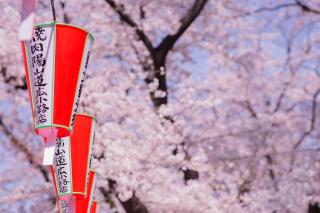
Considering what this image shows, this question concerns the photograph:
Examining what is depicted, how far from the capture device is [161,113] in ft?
30.9

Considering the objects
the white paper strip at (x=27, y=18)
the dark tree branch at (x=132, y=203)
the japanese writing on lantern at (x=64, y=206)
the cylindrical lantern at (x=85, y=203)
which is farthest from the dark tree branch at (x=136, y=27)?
the white paper strip at (x=27, y=18)

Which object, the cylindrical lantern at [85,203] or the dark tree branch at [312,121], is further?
the dark tree branch at [312,121]

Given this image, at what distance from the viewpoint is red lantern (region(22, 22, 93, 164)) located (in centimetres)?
371

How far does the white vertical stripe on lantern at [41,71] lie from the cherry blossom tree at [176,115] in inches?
186

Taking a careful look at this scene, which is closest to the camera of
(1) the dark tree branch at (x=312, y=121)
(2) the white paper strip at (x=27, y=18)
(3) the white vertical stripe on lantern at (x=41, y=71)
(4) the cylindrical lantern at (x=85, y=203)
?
(2) the white paper strip at (x=27, y=18)

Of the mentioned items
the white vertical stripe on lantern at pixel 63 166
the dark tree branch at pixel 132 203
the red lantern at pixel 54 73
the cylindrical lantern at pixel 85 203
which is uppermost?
the red lantern at pixel 54 73

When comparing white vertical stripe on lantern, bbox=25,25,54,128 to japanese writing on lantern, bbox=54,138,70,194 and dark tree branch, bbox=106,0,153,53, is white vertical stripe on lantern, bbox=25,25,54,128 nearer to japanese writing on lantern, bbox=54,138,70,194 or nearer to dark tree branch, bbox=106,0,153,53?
japanese writing on lantern, bbox=54,138,70,194

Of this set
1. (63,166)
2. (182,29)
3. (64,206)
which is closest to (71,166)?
(63,166)

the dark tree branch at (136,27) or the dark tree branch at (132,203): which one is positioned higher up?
the dark tree branch at (136,27)

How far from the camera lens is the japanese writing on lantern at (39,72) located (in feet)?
12.2

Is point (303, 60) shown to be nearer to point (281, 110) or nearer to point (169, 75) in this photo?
point (281, 110)

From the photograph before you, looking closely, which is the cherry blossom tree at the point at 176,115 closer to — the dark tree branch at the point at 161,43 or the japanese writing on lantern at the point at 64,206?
the dark tree branch at the point at 161,43

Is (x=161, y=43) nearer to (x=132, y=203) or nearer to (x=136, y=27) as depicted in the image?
(x=136, y=27)

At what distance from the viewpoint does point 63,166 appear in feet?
15.3
